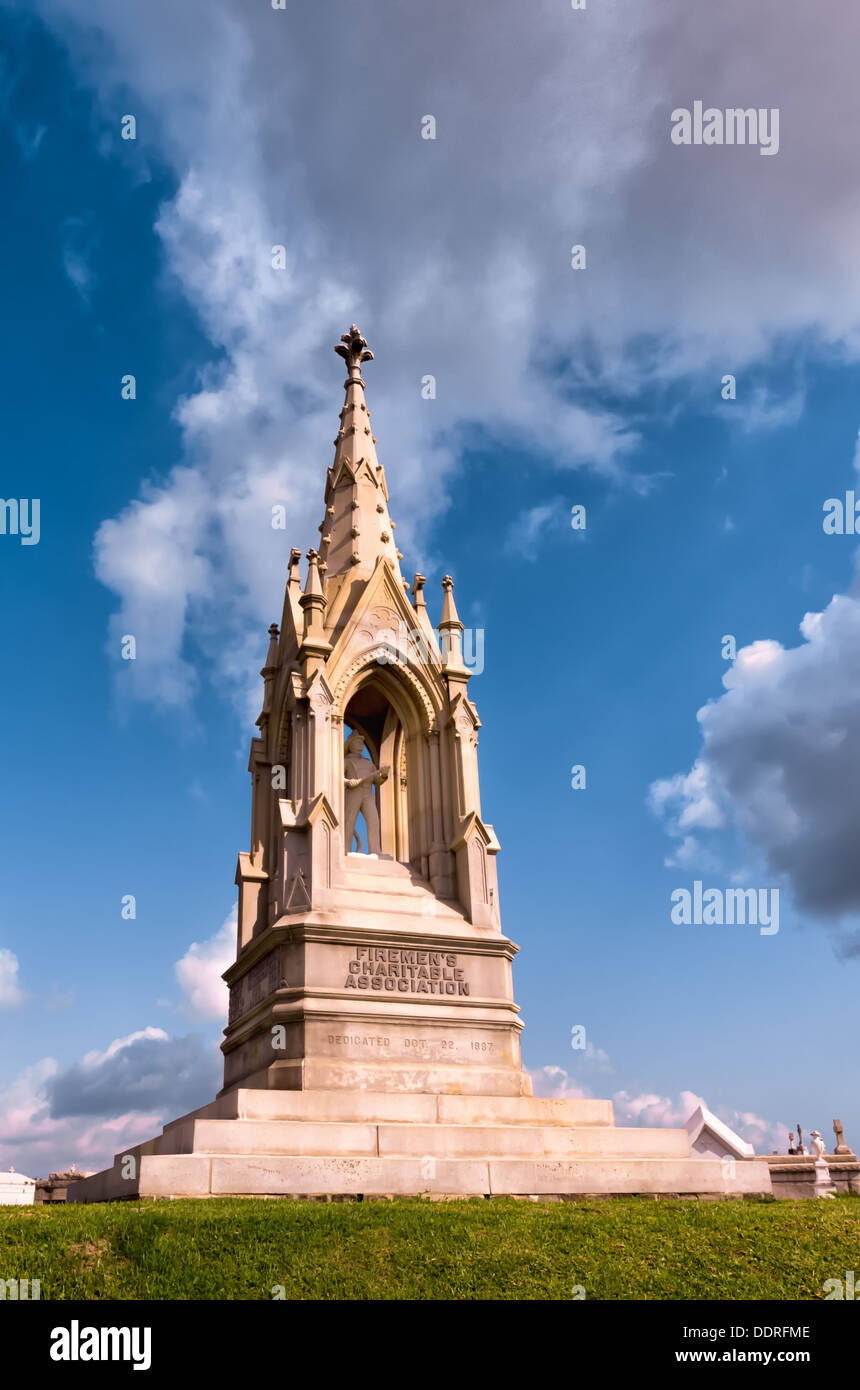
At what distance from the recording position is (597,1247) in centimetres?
1075

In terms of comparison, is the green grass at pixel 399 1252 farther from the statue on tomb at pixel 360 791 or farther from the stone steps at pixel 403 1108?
the statue on tomb at pixel 360 791

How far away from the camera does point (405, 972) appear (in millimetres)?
17750

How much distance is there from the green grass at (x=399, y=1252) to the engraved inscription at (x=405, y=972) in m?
5.32

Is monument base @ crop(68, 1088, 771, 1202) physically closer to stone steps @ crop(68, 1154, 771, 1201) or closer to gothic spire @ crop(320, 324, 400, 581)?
stone steps @ crop(68, 1154, 771, 1201)

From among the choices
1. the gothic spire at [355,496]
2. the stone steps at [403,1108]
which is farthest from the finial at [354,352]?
the stone steps at [403,1108]

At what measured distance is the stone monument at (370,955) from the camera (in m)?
14.1

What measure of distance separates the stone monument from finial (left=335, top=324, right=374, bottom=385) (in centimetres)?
6

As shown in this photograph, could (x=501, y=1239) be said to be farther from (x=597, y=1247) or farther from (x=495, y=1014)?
(x=495, y=1014)

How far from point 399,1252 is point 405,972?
25.4 feet

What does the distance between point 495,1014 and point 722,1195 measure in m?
4.62

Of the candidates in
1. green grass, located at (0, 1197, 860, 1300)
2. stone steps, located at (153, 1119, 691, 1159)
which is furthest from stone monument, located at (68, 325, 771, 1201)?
green grass, located at (0, 1197, 860, 1300)

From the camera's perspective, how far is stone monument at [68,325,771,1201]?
1412cm

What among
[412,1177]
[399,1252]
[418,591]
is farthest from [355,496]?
[399,1252]
